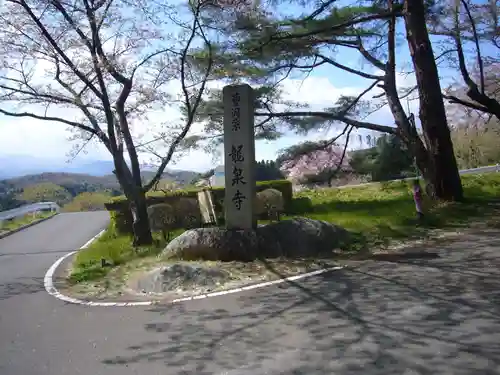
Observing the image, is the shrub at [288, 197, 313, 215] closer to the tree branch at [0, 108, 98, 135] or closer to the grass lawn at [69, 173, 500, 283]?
the grass lawn at [69, 173, 500, 283]

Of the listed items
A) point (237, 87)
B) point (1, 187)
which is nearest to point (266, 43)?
point (237, 87)

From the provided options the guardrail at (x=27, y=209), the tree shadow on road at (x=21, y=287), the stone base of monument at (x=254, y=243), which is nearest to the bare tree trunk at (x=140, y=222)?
the stone base of monument at (x=254, y=243)

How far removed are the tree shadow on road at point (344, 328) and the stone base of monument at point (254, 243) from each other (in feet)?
5.87

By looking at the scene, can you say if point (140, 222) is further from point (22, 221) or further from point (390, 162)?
point (390, 162)

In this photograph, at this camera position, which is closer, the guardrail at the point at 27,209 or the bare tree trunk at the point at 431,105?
the bare tree trunk at the point at 431,105

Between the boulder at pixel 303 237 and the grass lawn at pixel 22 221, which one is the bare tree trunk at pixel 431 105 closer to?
the boulder at pixel 303 237

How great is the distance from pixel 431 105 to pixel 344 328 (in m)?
9.29

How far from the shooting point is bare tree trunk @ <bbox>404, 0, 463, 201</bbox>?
40.4 feet

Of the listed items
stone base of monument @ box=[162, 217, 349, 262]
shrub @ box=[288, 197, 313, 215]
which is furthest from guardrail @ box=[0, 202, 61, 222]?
stone base of monument @ box=[162, 217, 349, 262]

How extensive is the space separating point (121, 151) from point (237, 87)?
3.24 metres

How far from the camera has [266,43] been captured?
38.1ft

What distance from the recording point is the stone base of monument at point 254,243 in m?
8.27

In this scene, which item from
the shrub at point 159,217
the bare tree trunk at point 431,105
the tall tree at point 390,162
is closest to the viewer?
the shrub at point 159,217

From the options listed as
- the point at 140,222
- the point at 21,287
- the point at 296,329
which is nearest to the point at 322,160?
the point at 140,222
